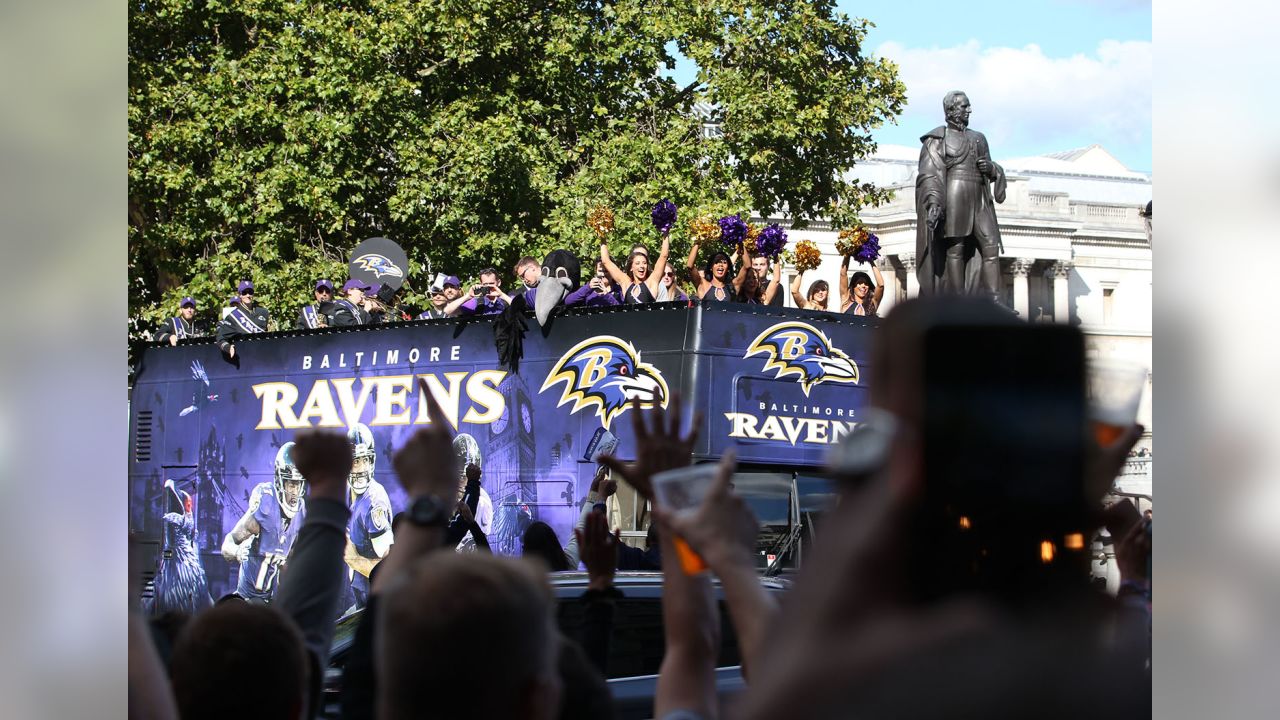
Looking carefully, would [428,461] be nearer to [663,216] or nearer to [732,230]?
[732,230]

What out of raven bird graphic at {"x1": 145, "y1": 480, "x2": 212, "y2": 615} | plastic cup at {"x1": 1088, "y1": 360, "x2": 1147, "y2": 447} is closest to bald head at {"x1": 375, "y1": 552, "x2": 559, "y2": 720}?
plastic cup at {"x1": 1088, "y1": 360, "x2": 1147, "y2": 447}

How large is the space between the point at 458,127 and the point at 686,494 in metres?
24.4

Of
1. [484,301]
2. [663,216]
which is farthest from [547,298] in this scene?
[484,301]

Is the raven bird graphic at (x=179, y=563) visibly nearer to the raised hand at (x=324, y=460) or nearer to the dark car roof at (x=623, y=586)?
the dark car roof at (x=623, y=586)

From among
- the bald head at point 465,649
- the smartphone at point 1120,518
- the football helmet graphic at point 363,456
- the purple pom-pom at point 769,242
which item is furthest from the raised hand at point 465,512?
the bald head at point 465,649

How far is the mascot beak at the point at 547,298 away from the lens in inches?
469

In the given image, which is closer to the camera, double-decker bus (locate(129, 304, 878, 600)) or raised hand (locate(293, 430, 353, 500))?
raised hand (locate(293, 430, 353, 500))

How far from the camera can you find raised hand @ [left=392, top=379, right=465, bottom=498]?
332cm

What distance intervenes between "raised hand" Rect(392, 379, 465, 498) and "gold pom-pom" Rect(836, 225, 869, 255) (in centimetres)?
937

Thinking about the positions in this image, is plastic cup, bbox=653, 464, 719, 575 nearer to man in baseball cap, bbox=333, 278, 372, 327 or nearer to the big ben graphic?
the big ben graphic
